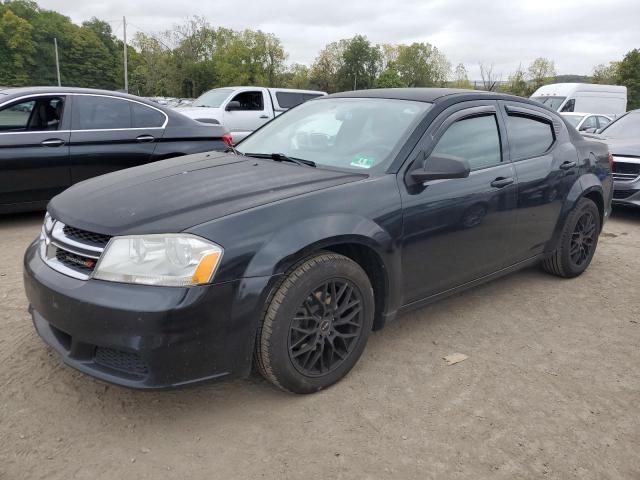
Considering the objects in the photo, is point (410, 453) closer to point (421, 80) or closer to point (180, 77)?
point (180, 77)

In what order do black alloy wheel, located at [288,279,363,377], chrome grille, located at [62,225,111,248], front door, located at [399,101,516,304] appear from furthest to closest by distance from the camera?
front door, located at [399,101,516,304] → black alloy wheel, located at [288,279,363,377] → chrome grille, located at [62,225,111,248]

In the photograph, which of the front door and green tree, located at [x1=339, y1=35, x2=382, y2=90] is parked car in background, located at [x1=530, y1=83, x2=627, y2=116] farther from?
green tree, located at [x1=339, y1=35, x2=382, y2=90]

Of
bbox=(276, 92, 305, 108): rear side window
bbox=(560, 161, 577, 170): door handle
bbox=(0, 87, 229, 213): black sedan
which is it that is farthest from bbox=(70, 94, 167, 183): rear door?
bbox=(276, 92, 305, 108): rear side window

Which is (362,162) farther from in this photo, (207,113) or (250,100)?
(250,100)

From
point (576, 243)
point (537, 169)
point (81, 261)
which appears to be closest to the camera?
point (81, 261)

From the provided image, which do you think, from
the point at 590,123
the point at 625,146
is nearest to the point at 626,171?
the point at 625,146

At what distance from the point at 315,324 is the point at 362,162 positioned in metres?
1.06

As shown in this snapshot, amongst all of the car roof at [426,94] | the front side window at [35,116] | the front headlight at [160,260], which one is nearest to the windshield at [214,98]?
the front side window at [35,116]

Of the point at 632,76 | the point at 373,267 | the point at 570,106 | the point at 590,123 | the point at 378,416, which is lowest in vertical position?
the point at 378,416

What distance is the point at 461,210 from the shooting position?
3.36m

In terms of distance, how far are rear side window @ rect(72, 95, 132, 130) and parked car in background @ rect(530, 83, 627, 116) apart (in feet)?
51.9

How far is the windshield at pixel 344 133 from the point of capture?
3.27 metres

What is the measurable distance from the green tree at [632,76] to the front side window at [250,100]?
38837 millimetres

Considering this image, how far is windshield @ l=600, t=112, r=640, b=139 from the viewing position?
8414mm
